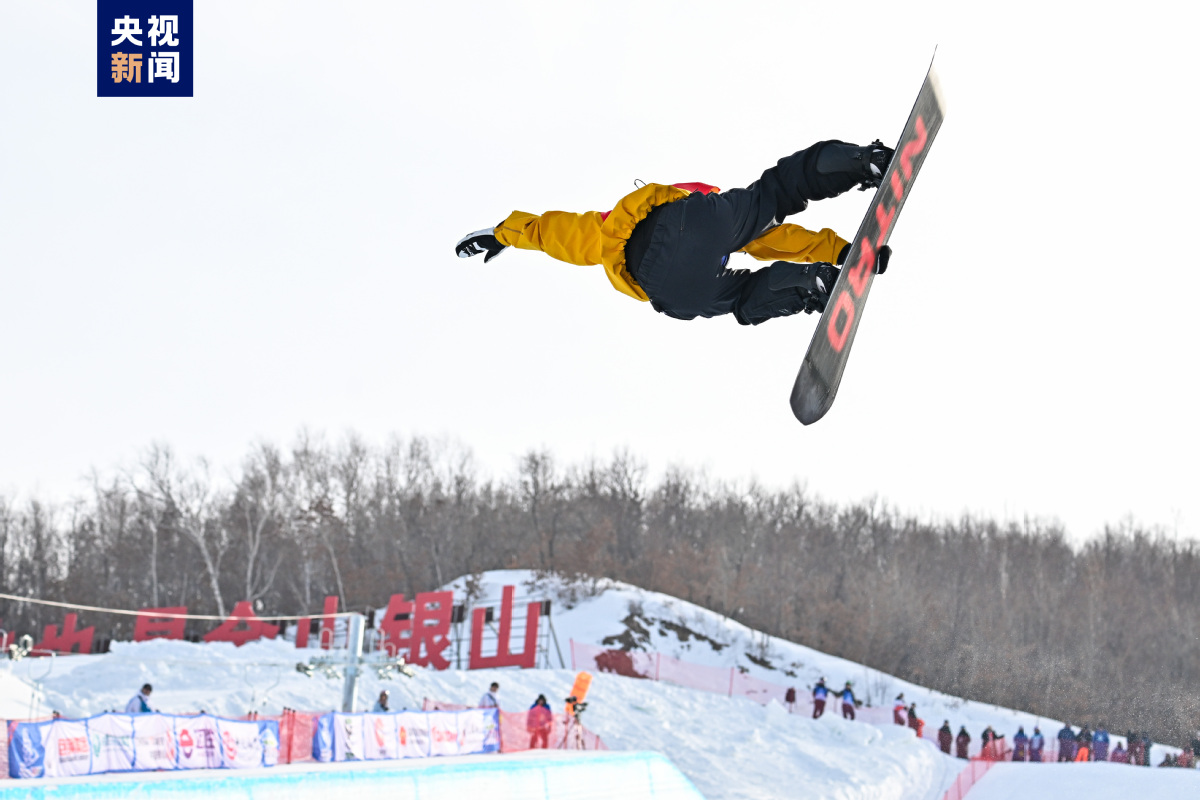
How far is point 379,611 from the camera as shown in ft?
131

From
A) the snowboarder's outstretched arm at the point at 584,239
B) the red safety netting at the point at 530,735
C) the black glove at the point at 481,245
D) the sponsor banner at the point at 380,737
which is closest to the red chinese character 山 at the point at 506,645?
the red safety netting at the point at 530,735

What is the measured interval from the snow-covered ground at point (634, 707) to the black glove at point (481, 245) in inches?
526

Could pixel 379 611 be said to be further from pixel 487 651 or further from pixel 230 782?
pixel 230 782

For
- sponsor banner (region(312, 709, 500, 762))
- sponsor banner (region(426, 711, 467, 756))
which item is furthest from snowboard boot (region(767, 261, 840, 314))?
sponsor banner (region(426, 711, 467, 756))

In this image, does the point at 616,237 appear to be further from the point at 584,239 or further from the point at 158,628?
the point at 158,628

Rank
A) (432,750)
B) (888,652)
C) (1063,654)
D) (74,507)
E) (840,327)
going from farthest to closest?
(74,507) → (1063,654) → (888,652) → (432,750) → (840,327)

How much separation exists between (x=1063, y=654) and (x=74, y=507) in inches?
1615

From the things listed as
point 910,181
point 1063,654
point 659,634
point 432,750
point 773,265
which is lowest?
point 1063,654

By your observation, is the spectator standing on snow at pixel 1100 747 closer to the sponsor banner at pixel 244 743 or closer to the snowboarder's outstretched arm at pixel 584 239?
the sponsor banner at pixel 244 743

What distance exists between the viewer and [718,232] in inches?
136

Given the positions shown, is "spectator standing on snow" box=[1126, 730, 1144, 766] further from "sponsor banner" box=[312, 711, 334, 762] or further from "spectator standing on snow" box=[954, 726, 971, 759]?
"sponsor banner" box=[312, 711, 334, 762]

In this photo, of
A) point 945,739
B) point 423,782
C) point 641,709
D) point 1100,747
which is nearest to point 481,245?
point 423,782

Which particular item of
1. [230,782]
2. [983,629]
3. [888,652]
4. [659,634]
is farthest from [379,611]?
[230,782]

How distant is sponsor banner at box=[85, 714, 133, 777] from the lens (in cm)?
1109
